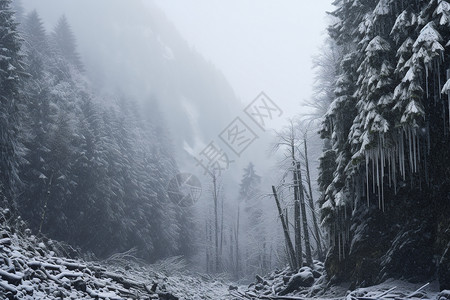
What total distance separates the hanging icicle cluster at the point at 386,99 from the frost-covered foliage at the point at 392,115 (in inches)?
0.8

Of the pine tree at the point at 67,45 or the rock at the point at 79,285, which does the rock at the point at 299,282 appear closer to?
the rock at the point at 79,285

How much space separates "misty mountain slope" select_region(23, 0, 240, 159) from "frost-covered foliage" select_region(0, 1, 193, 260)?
50720 millimetres

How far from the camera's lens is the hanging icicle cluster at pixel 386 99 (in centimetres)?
869

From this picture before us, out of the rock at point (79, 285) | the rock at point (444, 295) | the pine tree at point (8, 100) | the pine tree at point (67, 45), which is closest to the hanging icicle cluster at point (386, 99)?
the rock at point (444, 295)

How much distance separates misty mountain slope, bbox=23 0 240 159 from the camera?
105044mm

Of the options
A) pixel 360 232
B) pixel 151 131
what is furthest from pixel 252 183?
pixel 360 232

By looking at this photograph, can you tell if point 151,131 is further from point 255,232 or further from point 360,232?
point 360,232

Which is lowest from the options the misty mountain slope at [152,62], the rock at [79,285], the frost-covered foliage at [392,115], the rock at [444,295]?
the rock at [444,295]

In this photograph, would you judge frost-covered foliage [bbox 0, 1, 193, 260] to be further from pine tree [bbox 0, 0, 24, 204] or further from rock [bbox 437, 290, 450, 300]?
rock [bbox 437, 290, 450, 300]

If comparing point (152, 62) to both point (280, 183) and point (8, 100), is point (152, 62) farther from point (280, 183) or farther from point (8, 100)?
→ point (280, 183)

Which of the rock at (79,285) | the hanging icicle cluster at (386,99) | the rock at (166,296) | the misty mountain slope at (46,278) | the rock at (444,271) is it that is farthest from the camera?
the rock at (166,296)

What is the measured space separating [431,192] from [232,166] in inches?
3619

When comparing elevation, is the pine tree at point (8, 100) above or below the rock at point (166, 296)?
above

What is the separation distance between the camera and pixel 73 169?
26969mm
